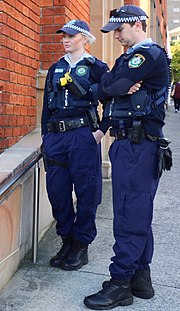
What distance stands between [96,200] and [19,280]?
0.86m

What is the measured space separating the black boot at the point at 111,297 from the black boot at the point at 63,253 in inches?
25.5

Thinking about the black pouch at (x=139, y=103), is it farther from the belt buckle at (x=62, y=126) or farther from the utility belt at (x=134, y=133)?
the belt buckle at (x=62, y=126)

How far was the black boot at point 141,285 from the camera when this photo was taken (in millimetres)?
3039

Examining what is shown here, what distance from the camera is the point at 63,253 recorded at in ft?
11.7

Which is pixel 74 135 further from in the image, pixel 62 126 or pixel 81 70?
pixel 81 70

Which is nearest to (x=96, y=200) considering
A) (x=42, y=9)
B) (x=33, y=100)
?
(x=33, y=100)

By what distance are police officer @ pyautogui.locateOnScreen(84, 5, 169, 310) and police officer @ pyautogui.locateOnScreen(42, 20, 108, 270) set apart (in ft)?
1.48

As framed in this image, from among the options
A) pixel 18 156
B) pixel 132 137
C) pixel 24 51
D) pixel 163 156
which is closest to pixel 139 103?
pixel 132 137

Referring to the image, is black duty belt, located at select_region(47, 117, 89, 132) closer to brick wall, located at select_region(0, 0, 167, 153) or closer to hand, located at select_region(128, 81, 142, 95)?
brick wall, located at select_region(0, 0, 167, 153)

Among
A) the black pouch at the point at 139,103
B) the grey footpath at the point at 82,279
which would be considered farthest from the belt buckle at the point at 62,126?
the grey footpath at the point at 82,279

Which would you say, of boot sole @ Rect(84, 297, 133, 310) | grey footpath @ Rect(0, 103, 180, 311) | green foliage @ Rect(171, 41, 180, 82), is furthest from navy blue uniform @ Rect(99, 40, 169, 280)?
green foliage @ Rect(171, 41, 180, 82)

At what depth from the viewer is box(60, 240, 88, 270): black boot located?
3.47 meters

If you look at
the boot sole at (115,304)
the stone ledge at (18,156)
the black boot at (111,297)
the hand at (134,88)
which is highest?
the hand at (134,88)

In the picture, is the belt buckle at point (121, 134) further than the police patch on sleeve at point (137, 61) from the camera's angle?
Yes
